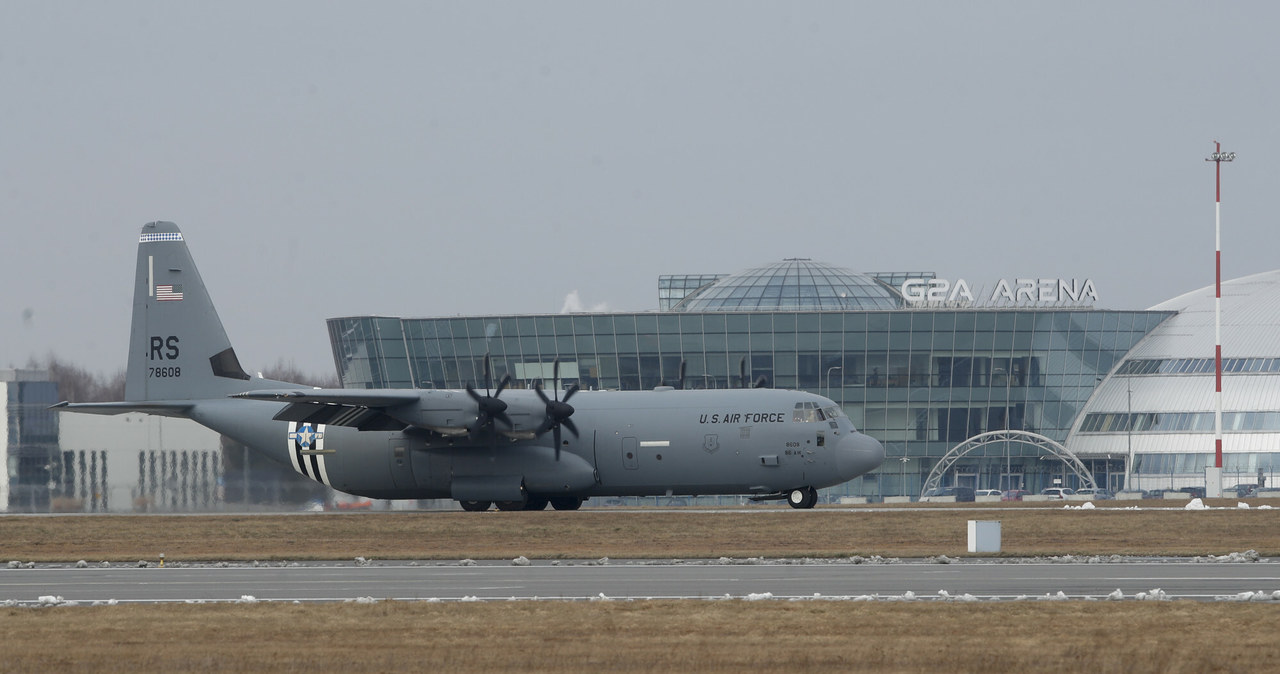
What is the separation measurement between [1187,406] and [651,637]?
8674 cm

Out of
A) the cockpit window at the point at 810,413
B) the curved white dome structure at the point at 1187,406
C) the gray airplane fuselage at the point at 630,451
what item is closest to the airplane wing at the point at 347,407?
the gray airplane fuselage at the point at 630,451

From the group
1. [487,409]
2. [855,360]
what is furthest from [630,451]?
[855,360]

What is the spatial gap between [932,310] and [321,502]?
45.9m

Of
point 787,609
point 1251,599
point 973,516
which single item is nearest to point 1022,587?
point 1251,599

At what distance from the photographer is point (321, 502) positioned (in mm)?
52812

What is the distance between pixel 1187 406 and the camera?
321 ft

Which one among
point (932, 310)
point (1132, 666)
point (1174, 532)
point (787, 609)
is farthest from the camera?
point (932, 310)

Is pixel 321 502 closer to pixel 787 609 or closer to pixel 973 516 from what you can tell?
pixel 973 516

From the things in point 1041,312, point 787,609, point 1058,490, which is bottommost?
point 1058,490

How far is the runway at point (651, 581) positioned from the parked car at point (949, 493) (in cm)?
5664

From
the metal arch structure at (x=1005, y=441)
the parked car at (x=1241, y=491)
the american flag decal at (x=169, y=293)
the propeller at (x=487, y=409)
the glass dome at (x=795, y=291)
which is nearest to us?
the propeller at (x=487, y=409)

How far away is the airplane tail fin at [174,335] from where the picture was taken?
5159cm

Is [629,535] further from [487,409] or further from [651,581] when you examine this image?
[651,581]

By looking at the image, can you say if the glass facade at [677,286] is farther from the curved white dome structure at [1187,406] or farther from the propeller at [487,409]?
the propeller at [487,409]
